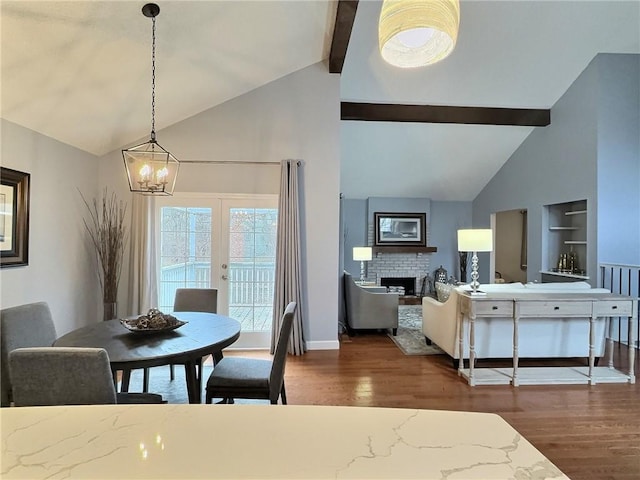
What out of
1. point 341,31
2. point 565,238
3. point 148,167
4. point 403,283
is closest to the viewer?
point 148,167

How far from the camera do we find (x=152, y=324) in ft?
7.80

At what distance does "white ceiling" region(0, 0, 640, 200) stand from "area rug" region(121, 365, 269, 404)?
2447mm

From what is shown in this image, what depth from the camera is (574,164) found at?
17.9ft

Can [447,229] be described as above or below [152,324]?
above

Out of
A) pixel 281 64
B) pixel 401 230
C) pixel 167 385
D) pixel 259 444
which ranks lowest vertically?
pixel 167 385

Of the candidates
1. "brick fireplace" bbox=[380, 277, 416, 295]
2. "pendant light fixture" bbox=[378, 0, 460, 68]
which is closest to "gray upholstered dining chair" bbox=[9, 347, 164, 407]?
"pendant light fixture" bbox=[378, 0, 460, 68]

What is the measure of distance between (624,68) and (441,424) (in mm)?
6382

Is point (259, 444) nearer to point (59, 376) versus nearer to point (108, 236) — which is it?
point (59, 376)

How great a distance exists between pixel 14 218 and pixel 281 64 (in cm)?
298

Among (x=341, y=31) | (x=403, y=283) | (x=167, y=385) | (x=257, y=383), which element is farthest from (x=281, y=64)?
(x=403, y=283)

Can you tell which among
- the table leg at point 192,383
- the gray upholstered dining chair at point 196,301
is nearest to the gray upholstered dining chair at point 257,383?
the table leg at point 192,383

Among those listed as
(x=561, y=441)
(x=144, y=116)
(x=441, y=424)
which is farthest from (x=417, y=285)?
(x=441, y=424)

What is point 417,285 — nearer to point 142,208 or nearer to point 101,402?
point 142,208

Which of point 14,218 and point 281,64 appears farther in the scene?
point 281,64
